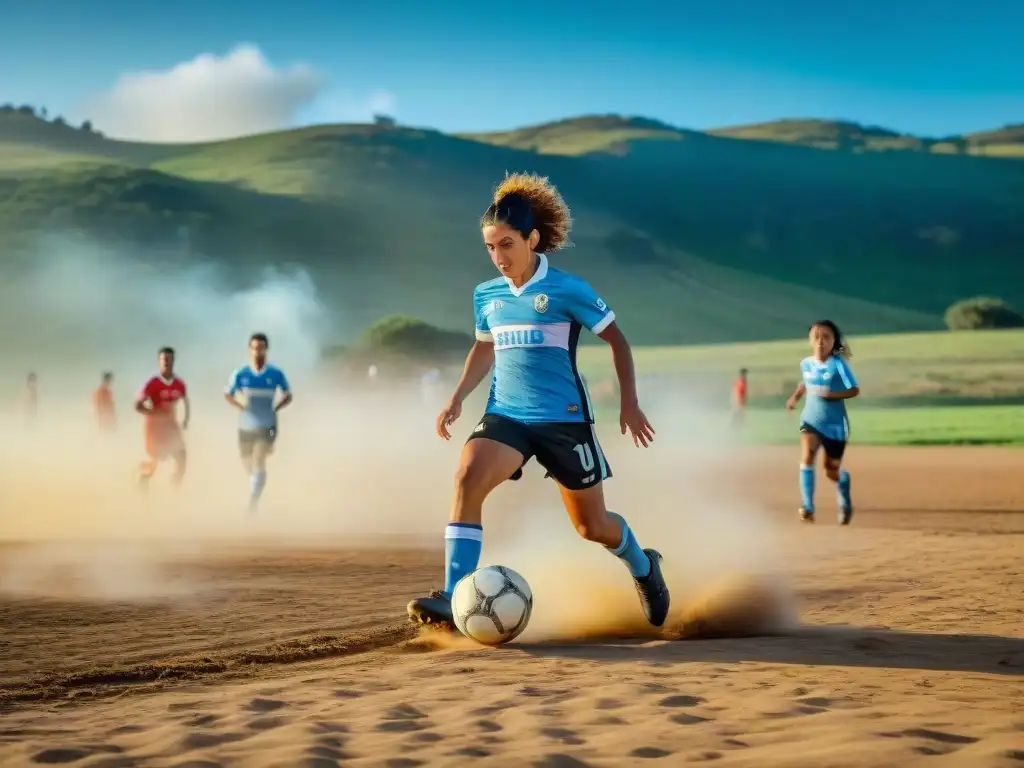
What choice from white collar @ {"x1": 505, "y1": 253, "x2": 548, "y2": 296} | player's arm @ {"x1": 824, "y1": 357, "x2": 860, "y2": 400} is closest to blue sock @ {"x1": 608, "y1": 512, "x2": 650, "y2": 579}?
white collar @ {"x1": 505, "y1": 253, "x2": 548, "y2": 296}

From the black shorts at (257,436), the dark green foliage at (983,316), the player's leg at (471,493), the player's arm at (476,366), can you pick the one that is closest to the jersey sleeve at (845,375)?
the black shorts at (257,436)

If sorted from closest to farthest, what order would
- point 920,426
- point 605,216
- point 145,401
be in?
point 145,401, point 920,426, point 605,216

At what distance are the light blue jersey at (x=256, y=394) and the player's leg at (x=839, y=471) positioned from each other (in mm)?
5853

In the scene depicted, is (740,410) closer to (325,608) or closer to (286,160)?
(325,608)

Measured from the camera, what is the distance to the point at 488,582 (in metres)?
6.22

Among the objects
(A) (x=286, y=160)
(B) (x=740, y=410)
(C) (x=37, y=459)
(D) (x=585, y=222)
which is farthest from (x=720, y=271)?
(C) (x=37, y=459)

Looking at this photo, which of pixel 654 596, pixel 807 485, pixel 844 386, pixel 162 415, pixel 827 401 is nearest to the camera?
pixel 654 596

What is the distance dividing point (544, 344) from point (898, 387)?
35582 millimetres

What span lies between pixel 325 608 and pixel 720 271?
99156mm

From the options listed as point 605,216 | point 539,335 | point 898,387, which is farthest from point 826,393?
point 605,216

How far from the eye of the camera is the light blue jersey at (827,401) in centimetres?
1337

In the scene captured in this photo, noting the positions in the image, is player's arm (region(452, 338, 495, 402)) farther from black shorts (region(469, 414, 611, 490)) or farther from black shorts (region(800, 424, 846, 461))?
black shorts (region(800, 424, 846, 461))

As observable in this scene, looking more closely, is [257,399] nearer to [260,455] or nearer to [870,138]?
[260,455]

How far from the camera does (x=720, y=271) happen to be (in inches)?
4141
